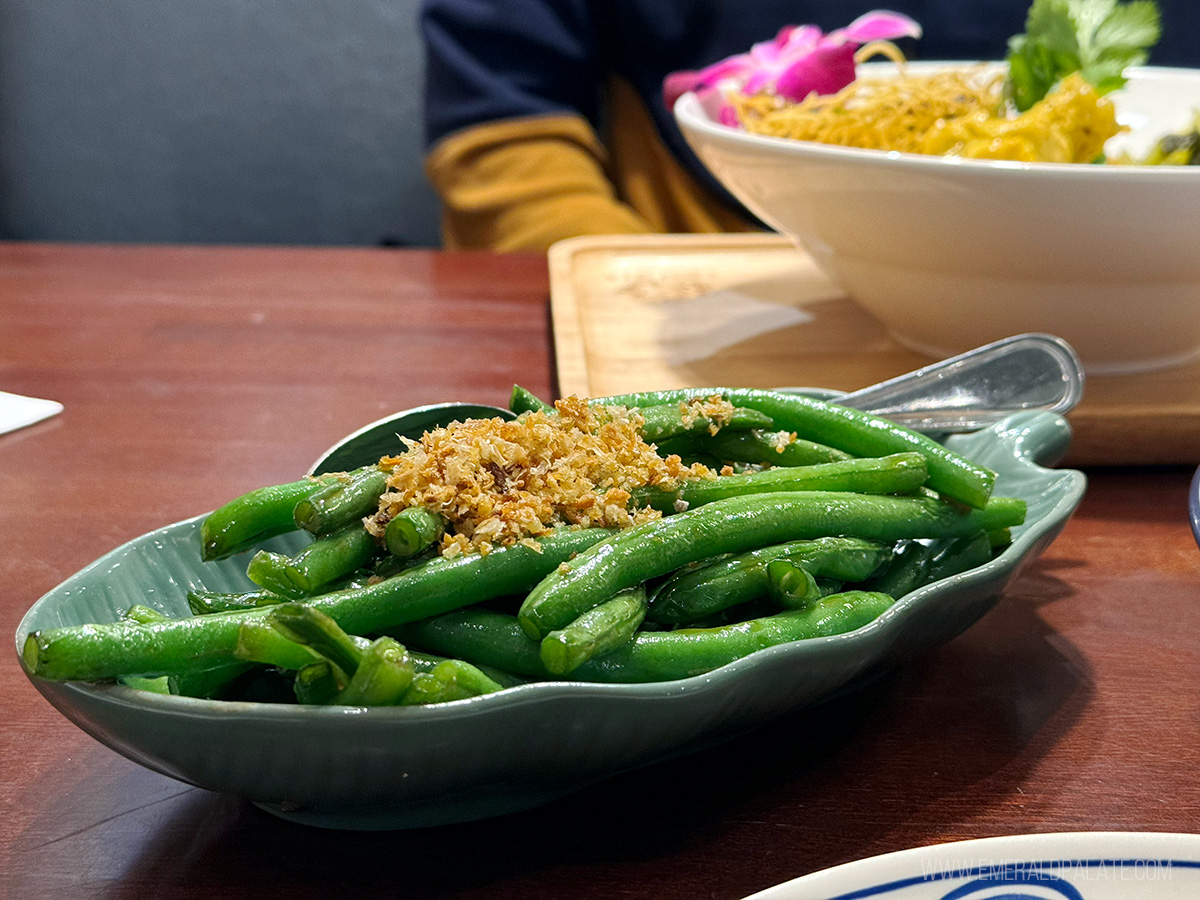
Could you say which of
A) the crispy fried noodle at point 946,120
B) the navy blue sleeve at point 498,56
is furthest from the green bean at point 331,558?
the navy blue sleeve at point 498,56

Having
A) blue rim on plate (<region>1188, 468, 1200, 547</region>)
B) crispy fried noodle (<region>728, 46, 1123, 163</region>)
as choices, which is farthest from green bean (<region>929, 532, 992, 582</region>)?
crispy fried noodle (<region>728, 46, 1123, 163</region>)

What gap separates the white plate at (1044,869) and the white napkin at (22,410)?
0.93 meters

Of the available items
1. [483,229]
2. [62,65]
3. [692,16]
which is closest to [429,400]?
[483,229]

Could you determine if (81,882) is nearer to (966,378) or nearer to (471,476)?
(471,476)

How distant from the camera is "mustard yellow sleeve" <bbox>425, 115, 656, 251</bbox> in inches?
89.7

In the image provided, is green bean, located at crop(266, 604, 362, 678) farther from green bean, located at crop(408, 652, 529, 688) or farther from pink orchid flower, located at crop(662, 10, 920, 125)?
pink orchid flower, located at crop(662, 10, 920, 125)

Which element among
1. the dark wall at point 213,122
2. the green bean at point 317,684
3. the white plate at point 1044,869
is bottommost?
the dark wall at point 213,122

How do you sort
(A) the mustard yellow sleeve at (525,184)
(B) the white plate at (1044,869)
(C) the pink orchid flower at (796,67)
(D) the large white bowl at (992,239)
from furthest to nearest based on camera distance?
(A) the mustard yellow sleeve at (525,184) < (C) the pink orchid flower at (796,67) < (D) the large white bowl at (992,239) < (B) the white plate at (1044,869)

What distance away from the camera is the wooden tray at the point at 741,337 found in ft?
3.45

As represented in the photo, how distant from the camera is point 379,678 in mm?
462

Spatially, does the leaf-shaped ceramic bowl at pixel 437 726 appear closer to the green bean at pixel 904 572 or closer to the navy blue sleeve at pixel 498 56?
the green bean at pixel 904 572

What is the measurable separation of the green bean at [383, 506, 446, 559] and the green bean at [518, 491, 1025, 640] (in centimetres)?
6

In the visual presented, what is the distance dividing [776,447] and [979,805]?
0.23 metres

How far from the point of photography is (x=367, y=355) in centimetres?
131
